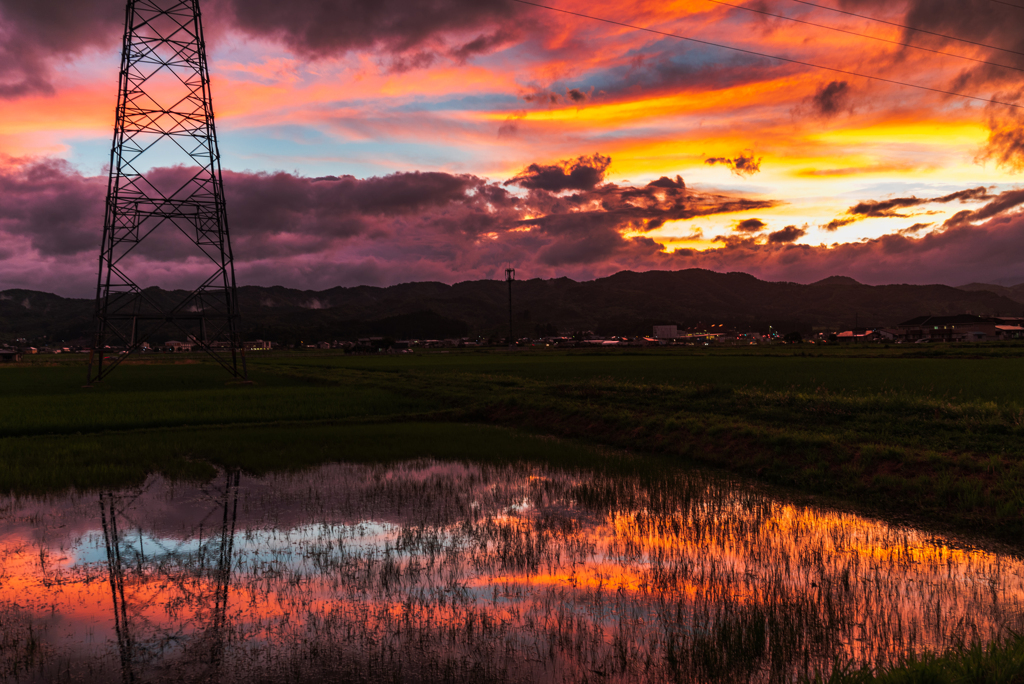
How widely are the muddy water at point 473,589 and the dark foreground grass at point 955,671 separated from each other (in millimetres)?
626

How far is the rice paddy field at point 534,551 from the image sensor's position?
614 centimetres

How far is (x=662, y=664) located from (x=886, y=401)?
1937 cm

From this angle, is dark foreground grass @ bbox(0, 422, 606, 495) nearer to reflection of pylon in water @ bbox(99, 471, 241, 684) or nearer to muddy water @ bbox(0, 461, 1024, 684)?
muddy water @ bbox(0, 461, 1024, 684)

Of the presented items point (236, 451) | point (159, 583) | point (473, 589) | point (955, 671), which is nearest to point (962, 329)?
point (236, 451)

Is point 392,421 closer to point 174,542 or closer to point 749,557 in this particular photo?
point 174,542

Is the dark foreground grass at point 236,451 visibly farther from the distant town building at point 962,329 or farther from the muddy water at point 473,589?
the distant town building at point 962,329

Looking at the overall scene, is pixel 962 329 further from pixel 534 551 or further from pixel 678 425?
pixel 534 551

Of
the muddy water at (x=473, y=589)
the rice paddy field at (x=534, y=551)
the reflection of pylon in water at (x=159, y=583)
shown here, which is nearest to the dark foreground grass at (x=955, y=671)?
the rice paddy field at (x=534, y=551)

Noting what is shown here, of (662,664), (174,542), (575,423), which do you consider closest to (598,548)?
(662,664)

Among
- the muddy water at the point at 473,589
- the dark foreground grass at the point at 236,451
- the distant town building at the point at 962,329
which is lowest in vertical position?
the dark foreground grass at the point at 236,451

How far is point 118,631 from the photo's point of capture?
22.2 ft

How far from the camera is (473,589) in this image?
8.00 meters

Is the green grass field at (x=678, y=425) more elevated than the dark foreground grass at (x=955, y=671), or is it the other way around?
the dark foreground grass at (x=955, y=671)

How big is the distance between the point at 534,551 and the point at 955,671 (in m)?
5.76
